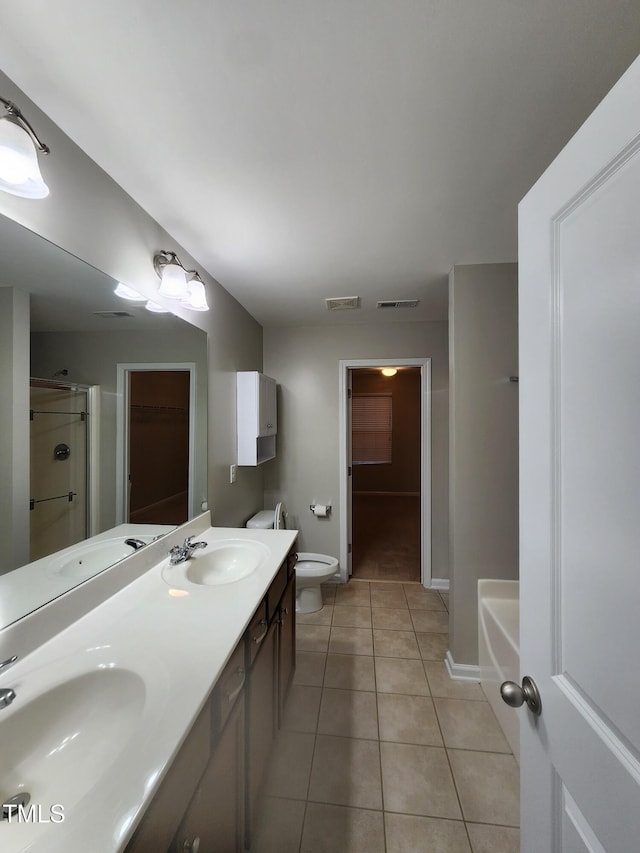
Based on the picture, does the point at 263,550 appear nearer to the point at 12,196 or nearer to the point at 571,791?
the point at 571,791

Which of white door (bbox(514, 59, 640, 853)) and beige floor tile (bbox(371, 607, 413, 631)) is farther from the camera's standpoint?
beige floor tile (bbox(371, 607, 413, 631))

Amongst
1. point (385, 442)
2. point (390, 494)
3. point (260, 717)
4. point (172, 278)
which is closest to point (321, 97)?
point (172, 278)

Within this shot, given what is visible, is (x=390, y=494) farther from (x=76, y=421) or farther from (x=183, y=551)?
(x=76, y=421)

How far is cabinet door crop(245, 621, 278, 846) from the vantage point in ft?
3.79

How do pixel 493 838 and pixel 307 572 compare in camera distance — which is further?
pixel 307 572

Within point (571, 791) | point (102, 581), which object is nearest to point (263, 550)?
point (102, 581)

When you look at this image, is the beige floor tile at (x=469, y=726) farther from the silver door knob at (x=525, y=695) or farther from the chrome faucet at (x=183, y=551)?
→ the chrome faucet at (x=183, y=551)

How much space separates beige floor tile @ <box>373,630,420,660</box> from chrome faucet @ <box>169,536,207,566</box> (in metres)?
1.44

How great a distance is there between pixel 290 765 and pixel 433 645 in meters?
1.21

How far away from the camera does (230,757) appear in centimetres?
97

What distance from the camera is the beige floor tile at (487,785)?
1.29m

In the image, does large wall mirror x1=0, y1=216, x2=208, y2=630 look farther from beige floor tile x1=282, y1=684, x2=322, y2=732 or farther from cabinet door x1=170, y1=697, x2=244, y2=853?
beige floor tile x1=282, y1=684, x2=322, y2=732

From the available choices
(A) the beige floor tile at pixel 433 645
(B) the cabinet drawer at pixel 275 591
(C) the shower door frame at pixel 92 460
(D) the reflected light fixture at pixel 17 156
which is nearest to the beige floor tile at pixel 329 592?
(A) the beige floor tile at pixel 433 645

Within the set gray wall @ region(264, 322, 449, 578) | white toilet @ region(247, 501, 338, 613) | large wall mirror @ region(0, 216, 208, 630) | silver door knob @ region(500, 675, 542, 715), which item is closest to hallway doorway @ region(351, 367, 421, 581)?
gray wall @ region(264, 322, 449, 578)
